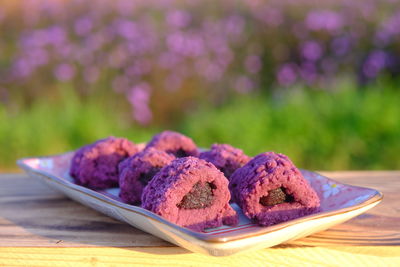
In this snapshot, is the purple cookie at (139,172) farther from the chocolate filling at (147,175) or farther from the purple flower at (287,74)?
the purple flower at (287,74)

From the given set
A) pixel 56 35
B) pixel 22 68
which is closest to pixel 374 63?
pixel 56 35

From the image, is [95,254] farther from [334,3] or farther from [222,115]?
[334,3]

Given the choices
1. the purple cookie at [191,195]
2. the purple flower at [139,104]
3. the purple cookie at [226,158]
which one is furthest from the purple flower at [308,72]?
the purple cookie at [191,195]

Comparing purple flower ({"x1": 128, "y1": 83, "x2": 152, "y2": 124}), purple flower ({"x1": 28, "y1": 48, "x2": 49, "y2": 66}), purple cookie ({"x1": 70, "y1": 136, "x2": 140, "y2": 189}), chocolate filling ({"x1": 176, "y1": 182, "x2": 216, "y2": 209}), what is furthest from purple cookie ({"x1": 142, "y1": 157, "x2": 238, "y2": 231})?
purple flower ({"x1": 28, "y1": 48, "x2": 49, "y2": 66})

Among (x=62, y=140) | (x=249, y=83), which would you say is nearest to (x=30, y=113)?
(x=62, y=140)

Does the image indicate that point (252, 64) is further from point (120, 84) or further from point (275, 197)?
point (275, 197)

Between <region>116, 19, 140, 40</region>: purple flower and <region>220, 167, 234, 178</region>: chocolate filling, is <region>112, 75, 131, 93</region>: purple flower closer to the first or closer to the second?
<region>116, 19, 140, 40</region>: purple flower
